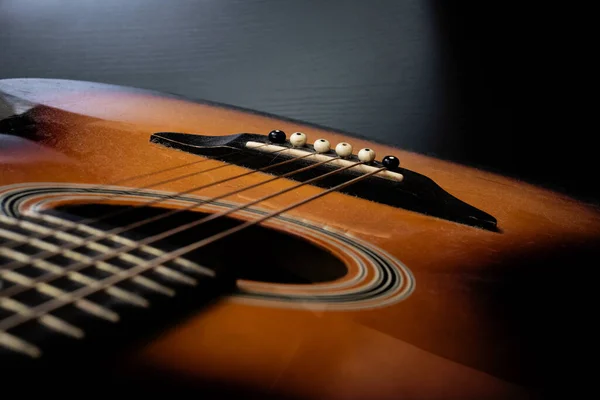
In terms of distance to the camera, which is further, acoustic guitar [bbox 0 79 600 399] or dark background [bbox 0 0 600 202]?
dark background [bbox 0 0 600 202]

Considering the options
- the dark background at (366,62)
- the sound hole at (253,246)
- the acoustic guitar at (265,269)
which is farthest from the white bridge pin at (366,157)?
the dark background at (366,62)

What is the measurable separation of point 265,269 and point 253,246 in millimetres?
38

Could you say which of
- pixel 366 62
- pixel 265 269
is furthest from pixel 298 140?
pixel 366 62

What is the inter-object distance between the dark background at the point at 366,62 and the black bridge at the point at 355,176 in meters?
0.63

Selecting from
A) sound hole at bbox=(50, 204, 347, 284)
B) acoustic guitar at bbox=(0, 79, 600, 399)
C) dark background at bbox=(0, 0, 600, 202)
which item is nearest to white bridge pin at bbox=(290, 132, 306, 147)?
acoustic guitar at bbox=(0, 79, 600, 399)

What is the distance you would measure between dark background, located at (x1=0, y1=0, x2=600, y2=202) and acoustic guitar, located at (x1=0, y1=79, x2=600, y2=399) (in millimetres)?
485

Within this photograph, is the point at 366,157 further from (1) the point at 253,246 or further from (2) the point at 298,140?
(1) the point at 253,246

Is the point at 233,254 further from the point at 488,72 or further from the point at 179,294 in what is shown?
the point at 488,72

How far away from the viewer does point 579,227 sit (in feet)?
2.40

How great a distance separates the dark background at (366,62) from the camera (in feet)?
4.20

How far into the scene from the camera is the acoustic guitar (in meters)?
0.30

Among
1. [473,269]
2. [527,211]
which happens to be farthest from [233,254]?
[527,211]

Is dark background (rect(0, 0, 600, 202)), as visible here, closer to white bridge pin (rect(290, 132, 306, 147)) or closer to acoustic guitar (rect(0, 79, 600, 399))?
acoustic guitar (rect(0, 79, 600, 399))

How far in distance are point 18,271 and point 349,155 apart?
52 cm
